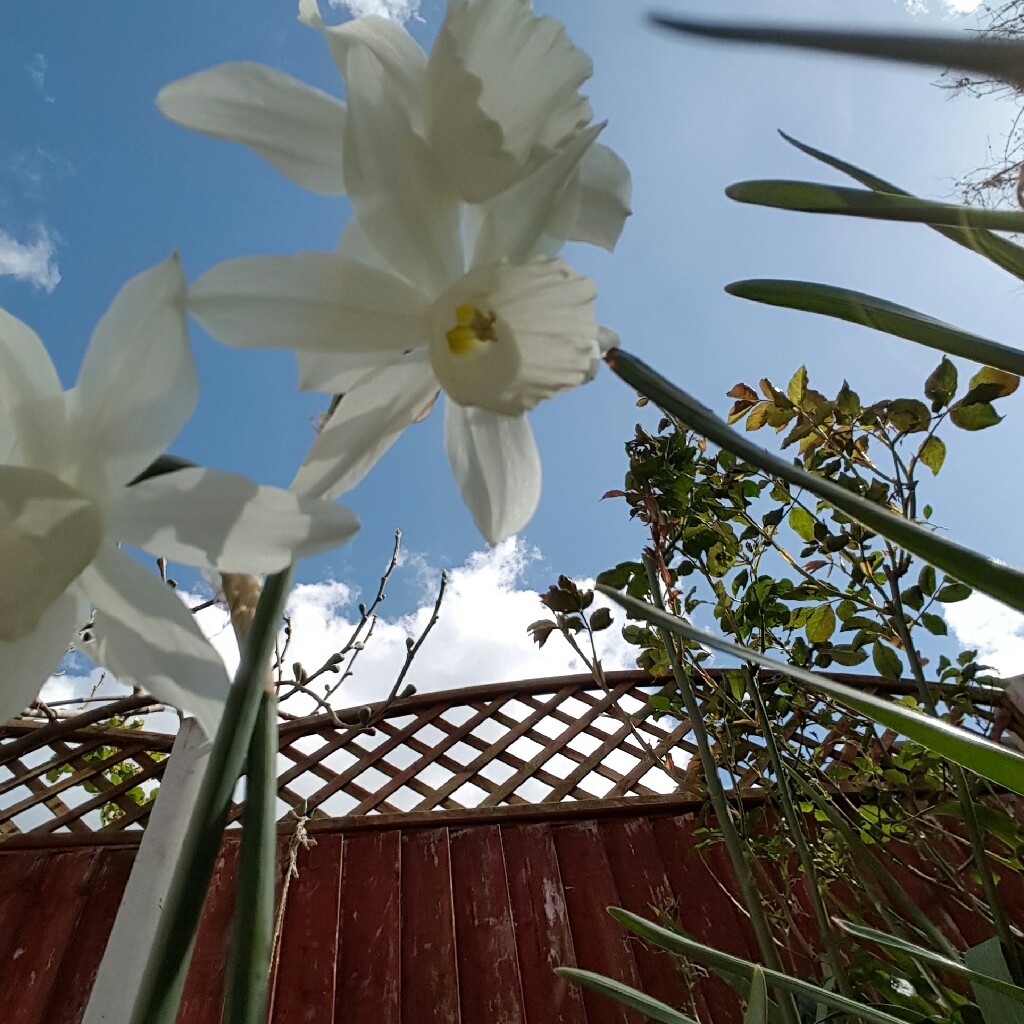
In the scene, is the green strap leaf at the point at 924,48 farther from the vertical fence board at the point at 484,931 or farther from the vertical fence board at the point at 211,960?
the vertical fence board at the point at 484,931

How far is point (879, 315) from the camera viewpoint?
0.38 m

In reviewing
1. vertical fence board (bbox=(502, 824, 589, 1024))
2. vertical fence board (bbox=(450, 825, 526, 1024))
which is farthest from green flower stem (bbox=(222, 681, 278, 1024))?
vertical fence board (bbox=(450, 825, 526, 1024))

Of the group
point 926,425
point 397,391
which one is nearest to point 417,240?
point 397,391

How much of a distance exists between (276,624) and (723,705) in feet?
3.19

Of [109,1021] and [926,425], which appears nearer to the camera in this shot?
[926,425]

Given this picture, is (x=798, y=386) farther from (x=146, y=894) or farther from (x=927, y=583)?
(x=146, y=894)

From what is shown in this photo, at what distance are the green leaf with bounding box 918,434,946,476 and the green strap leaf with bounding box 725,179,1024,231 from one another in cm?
Result: 55

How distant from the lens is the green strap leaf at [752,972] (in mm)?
445

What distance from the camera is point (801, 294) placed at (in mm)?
410

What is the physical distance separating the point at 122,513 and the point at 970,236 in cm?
43

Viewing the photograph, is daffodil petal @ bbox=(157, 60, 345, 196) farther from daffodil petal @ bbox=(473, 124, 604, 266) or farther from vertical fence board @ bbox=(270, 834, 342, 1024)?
vertical fence board @ bbox=(270, 834, 342, 1024)

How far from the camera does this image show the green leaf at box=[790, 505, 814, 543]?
3.10 feet

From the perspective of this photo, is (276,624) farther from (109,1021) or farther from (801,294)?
(109,1021)

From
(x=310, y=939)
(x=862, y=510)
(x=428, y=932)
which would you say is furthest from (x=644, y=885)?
(x=862, y=510)
